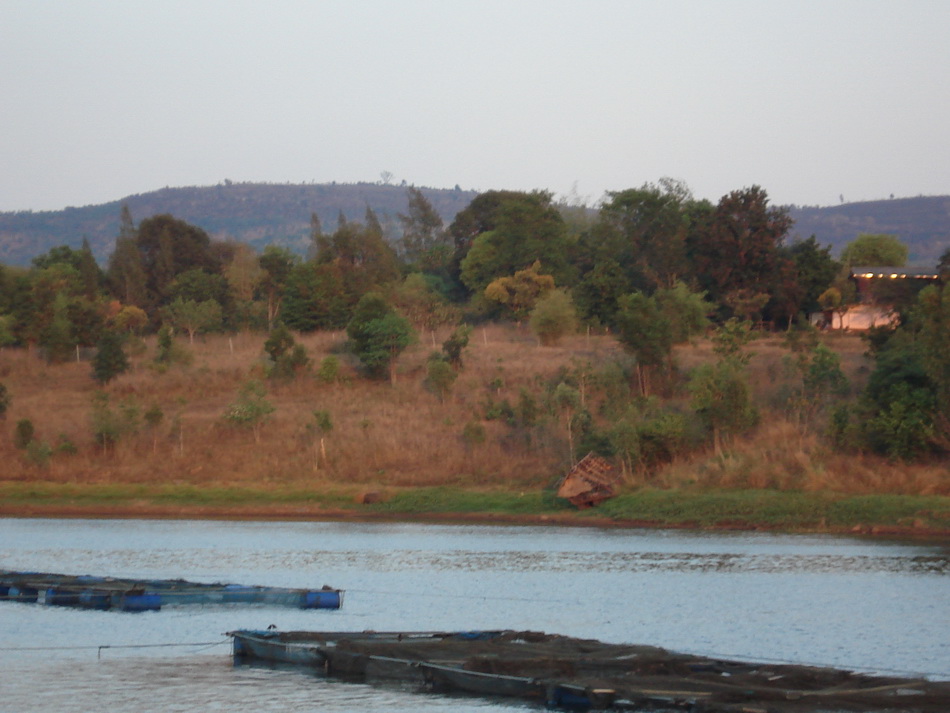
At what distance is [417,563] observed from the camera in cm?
3522

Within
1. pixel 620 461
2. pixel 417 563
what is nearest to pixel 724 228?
pixel 620 461

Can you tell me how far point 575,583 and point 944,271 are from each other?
1792 inches

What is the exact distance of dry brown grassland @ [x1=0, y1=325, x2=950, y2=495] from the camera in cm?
4716

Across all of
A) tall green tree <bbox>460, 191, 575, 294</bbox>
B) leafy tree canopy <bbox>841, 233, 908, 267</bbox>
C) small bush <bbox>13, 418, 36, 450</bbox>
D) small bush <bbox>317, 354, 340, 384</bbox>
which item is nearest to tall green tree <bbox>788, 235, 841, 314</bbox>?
tall green tree <bbox>460, 191, 575, 294</bbox>

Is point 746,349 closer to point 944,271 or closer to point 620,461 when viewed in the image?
point 944,271

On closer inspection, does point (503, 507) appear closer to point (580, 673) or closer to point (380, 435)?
point (380, 435)

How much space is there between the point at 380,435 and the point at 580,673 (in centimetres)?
3846

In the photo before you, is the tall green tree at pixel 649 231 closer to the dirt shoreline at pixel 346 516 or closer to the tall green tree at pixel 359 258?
the tall green tree at pixel 359 258

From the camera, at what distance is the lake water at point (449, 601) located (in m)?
19.3

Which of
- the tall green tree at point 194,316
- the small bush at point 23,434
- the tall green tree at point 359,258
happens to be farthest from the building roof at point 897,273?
the small bush at point 23,434

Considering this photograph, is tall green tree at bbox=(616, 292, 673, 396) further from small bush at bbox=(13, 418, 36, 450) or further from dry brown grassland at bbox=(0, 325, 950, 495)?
small bush at bbox=(13, 418, 36, 450)

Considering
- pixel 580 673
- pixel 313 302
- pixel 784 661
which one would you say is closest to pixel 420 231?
pixel 313 302

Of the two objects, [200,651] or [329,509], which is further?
[329,509]

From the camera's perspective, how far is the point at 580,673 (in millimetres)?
18094
